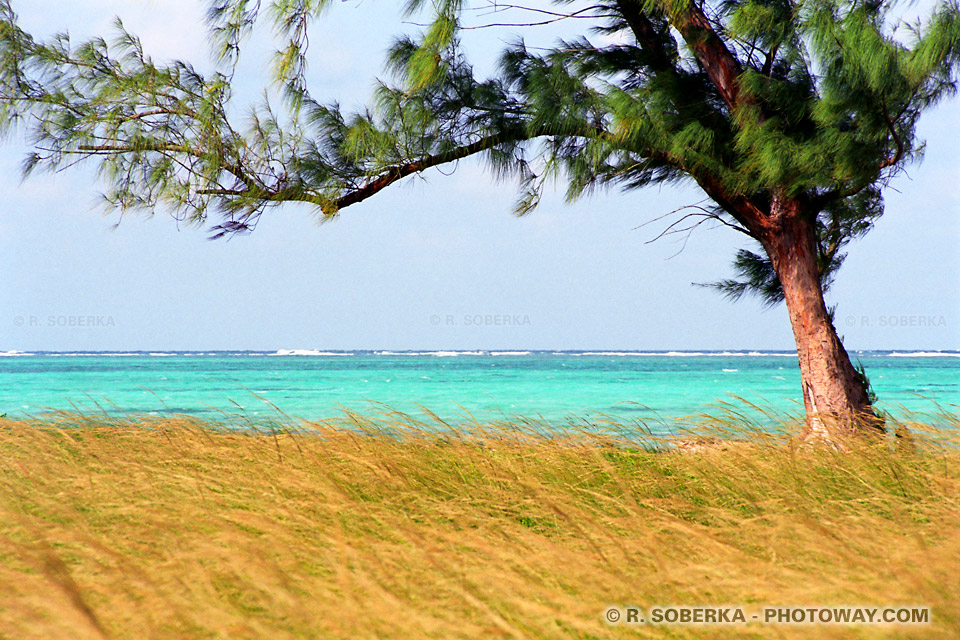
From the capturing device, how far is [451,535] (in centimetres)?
252

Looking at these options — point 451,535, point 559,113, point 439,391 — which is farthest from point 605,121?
point 439,391

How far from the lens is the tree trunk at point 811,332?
4.83 m

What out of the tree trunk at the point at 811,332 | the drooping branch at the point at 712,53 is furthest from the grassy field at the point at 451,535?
the drooping branch at the point at 712,53

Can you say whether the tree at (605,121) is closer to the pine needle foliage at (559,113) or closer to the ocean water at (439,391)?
the pine needle foliage at (559,113)

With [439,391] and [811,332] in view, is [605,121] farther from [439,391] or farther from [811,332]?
[439,391]

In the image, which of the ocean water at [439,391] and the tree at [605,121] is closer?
the tree at [605,121]

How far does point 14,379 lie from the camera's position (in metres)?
25.8

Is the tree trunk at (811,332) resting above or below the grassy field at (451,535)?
above

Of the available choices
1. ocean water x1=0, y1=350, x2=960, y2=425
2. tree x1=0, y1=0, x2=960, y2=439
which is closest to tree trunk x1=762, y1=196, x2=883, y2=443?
tree x1=0, y1=0, x2=960, y2=439

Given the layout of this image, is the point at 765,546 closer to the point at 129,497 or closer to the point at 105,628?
the point at 105,628

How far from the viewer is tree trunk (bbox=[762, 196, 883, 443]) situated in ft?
15.9

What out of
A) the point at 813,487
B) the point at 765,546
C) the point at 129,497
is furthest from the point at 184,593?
→ the point at 813,487

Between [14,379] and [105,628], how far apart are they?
94.8ft

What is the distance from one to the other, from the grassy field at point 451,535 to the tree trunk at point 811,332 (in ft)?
1.90
